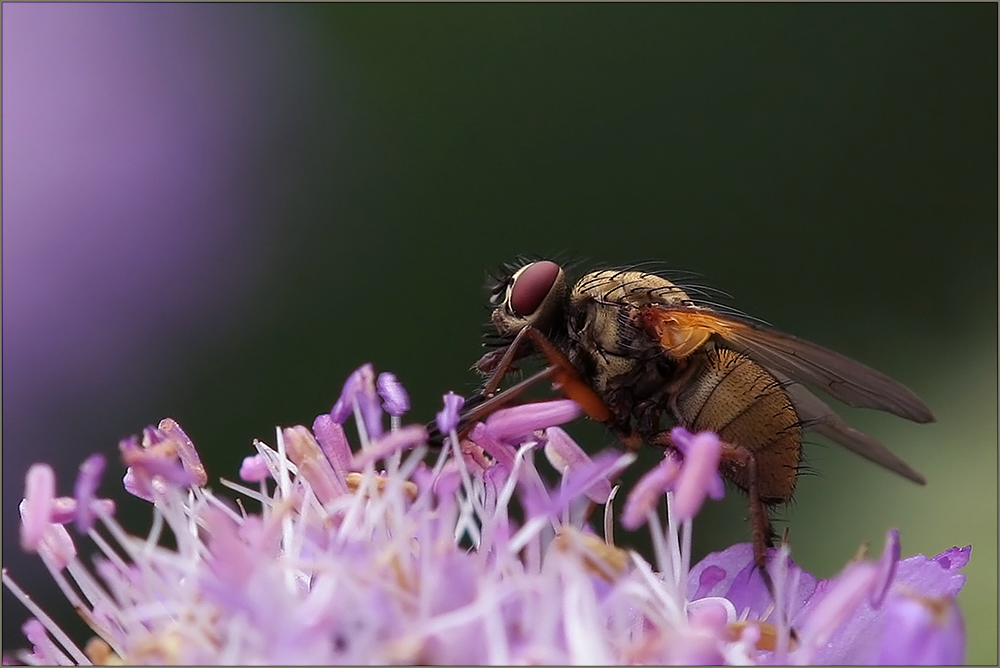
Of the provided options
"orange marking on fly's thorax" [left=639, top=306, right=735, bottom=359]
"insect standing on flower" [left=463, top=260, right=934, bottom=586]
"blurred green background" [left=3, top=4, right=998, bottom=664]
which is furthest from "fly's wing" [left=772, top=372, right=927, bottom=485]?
"blurred green background" [left=3, top=4, right=998, bottom=664]

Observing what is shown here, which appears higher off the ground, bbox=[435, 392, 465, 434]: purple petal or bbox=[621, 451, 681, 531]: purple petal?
bbox=[435, 392, 465, 434]: purple petal

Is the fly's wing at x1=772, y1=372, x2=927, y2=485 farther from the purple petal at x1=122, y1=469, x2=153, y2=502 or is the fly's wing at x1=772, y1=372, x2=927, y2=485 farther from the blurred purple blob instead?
the blurred purple blob

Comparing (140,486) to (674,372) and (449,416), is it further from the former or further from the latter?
(674,372)

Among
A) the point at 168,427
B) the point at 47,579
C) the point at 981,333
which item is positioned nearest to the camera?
the point at 168,427

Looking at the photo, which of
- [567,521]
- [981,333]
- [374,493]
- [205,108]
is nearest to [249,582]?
[374,493]

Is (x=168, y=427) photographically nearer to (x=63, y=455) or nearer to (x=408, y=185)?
(x=63, y=455)

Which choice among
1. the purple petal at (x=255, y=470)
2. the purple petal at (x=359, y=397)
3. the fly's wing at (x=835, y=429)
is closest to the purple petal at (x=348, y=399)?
the purple petal at (x=359, y=397)
